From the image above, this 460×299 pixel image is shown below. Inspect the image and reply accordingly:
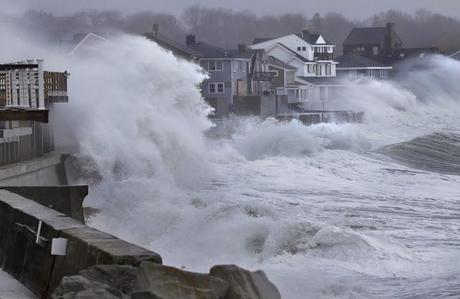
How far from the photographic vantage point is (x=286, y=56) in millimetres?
72812

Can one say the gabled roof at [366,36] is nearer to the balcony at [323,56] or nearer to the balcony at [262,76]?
the balcony at [323,56]

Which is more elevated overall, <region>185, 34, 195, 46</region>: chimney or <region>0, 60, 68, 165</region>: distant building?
<region>185, 34, 195, 46</region>: chimney

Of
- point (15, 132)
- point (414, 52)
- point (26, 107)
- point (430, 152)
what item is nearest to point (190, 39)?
point (430, 152)

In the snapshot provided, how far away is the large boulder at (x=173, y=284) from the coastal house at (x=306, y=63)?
60.1 metres

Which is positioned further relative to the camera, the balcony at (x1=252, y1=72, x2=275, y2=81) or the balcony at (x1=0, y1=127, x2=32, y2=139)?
the balcony at (x1=252, y1=72, x2=275, y2=81)

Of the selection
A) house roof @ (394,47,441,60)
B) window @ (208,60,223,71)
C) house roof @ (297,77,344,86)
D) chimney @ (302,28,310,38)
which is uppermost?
chimney @ (302,28,310,38)

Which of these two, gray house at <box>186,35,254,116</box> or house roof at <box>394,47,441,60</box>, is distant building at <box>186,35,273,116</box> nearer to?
gray house at <box>186,35,254,116</box>

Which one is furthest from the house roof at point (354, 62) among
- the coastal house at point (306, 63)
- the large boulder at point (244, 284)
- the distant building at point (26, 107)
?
the large boulder at point (244, 284)

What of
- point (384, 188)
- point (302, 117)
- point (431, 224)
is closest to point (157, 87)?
point (384, 188)

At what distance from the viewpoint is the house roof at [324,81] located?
72250 mm

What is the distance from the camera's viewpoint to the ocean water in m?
11.6

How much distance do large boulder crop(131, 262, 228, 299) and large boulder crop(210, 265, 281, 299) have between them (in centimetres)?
7

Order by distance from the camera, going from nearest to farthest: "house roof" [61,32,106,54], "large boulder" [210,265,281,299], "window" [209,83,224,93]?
1. "large boulder" [210,265,281,299]
2. "house roof" [61,32,106,54]
3. "window" [209,83,224,93]

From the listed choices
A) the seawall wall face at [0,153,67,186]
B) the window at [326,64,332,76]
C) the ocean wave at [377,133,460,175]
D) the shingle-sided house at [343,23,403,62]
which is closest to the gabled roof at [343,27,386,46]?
the shingle-sided house at [343,23,403,62]
